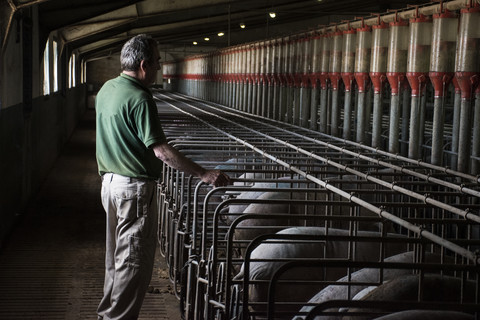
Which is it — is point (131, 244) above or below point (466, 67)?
below

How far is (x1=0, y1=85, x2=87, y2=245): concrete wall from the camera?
9.13 metres

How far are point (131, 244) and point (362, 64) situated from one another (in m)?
6.95

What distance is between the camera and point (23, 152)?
11.1m

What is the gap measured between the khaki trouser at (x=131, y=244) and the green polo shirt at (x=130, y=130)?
9cm

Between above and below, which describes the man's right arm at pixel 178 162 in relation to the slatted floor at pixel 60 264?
above

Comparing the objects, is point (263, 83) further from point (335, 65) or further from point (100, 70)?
point (100, 70)

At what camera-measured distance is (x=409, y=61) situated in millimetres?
9391

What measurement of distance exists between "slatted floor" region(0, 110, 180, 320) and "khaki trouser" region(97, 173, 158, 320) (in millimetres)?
1545

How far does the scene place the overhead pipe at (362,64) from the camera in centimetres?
1134

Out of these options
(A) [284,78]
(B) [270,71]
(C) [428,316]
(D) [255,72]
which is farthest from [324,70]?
(C) [428,316]

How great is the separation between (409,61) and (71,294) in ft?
16.3

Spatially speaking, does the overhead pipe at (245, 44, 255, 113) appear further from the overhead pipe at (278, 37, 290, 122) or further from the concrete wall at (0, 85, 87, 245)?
the concrete wall at (0, 85, 87, 245)

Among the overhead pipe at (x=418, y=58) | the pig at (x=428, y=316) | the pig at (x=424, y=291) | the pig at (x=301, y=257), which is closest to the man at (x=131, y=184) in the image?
the pig at (x=301, y=257)

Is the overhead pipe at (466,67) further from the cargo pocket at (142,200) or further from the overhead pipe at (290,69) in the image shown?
the overhead pipe at (290,69)
